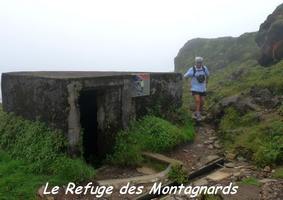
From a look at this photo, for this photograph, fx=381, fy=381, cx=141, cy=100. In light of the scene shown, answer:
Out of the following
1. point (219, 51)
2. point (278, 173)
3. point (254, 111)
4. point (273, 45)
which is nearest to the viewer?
point (278, 173)

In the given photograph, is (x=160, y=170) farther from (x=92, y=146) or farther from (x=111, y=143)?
(x=92, y=146)

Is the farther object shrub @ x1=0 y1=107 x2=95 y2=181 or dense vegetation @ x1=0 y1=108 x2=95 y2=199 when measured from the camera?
shrub @ x1=0 y1=107 x2=95 y2=181

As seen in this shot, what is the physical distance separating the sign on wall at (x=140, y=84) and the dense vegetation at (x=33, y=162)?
95.8 inches

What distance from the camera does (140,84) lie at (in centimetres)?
937

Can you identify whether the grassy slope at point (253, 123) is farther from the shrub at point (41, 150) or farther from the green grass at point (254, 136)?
the shrub at point (41, 150)

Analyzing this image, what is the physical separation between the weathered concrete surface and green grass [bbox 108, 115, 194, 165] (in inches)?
9.1

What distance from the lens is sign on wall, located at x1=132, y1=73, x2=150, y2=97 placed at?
9192 millimetres

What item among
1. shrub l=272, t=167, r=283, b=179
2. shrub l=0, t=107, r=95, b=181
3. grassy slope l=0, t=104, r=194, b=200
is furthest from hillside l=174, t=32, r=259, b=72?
shrub l=0, t=107, r=95, b=181

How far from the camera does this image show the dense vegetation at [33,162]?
22.1 feet

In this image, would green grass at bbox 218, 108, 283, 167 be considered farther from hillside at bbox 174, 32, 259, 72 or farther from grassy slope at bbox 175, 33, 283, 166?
hillside at bbox 174, 32, 259, 72

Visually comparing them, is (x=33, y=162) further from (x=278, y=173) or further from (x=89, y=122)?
(x=278, y=173)

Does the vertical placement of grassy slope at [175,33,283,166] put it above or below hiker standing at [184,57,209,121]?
below

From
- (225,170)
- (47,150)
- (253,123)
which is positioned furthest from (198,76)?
(47,150)

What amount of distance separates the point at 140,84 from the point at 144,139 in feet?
4.83
